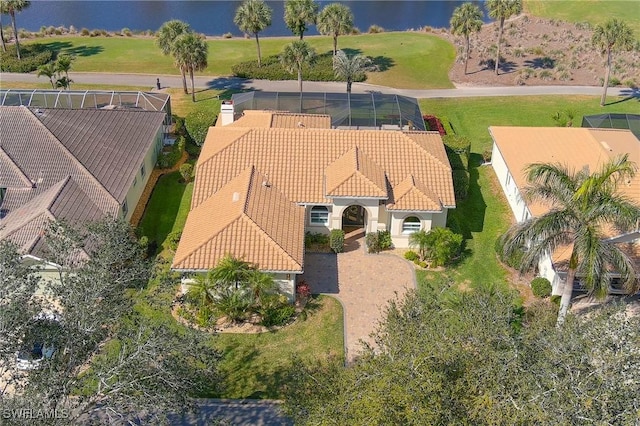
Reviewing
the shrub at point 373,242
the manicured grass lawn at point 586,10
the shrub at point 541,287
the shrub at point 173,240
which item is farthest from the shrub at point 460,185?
the manicured grass lawn at point 586,10

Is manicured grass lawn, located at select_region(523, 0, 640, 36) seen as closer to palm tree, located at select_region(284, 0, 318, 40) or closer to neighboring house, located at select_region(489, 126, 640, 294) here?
palm tree, located at select_region(284, 0, 318, 40)

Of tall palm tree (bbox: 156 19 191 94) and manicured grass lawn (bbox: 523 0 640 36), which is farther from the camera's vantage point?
manicured grass lawn (bbox: 523 0 640 36)

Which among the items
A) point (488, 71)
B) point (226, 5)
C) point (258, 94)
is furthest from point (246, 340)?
point (226, 5)

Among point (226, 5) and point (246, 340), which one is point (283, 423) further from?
point (226, 5)

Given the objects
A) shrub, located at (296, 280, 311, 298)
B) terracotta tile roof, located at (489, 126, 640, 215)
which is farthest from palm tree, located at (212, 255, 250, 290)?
terracotta tile roof, located at (489, 126, 640, 215)

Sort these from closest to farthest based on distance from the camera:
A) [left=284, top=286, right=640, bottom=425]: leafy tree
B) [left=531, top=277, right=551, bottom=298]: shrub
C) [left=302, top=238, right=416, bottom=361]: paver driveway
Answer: [left=284, top=286, right=640, bottom=425]: leafy tree
[left=302, top=238, right=416, bottom=361]: paver driveway
[left=531, top=277, right=551, bottom=298]: shrub

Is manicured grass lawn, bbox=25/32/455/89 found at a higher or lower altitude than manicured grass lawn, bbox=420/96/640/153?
higher

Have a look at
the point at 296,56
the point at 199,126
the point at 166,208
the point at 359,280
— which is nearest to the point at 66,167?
the point at 166,208
